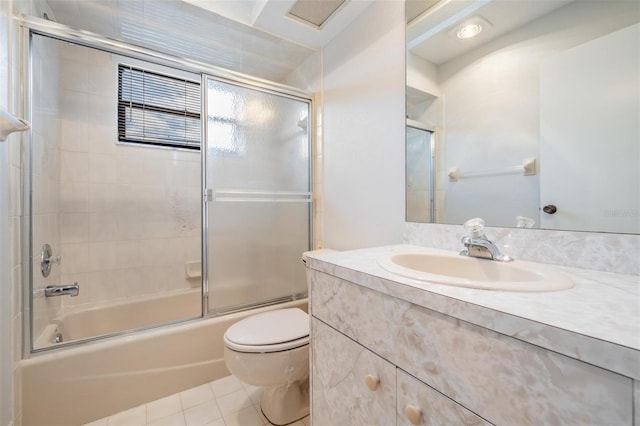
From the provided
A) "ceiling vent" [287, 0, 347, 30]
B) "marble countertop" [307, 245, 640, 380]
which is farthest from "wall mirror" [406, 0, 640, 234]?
"ceiling vent" [287, 0, 347, 30]

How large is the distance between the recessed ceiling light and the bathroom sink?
903 mm

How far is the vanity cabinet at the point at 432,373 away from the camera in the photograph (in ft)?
1.30

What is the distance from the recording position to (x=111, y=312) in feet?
6.30

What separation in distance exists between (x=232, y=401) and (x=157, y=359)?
0.46m

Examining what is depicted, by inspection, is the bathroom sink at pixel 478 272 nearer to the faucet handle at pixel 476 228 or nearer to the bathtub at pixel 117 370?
the faucet handle at pixel 476 228

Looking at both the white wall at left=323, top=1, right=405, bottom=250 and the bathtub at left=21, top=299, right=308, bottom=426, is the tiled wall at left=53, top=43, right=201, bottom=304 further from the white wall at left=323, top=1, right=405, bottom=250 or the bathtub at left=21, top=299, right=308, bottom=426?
the white wall at left=323, top=1, right=405, bottom=250

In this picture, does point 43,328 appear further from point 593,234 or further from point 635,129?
point 635,129

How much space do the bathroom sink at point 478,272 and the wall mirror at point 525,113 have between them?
0.66 feet

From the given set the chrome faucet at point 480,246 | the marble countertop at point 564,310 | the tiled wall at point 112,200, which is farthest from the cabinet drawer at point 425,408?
the tiled wall at point 112,200

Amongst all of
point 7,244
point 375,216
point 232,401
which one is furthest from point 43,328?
point 375,216

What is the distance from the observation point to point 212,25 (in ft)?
5.60

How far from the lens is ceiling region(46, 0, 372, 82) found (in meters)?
1.53

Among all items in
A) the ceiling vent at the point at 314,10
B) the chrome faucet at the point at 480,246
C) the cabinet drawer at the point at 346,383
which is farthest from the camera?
the ceiling vent at the point at 314,10

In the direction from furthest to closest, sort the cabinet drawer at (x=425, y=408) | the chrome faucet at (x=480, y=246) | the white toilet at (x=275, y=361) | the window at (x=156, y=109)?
the window at (x=156, y=109), the white toilet at (x=275, y=361), the chrome faucet at (x=480, y=246), the cabinet drawer at (x=425, y=408)
